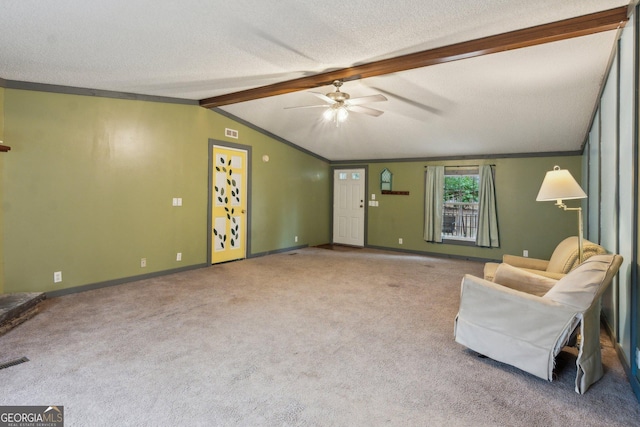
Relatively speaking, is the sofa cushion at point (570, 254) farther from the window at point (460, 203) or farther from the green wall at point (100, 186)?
the green wall at point (100, 186)

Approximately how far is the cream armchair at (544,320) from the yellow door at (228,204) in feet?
14.5

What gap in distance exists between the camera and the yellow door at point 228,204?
5.80m

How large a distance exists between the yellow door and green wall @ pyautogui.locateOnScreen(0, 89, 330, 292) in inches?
10.1

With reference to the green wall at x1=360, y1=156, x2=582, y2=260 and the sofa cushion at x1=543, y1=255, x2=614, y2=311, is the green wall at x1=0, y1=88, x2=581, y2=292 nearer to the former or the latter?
the green wall at x1=360, y1=156, x2=582, y2=260

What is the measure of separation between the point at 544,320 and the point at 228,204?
501 cm

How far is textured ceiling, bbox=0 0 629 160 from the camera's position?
242 centimetres

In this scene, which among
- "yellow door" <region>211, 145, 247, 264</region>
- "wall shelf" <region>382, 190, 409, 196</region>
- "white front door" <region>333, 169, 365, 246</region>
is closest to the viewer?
"yellow door" <region>211, 145, 247, 264</region>

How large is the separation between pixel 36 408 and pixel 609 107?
505cm

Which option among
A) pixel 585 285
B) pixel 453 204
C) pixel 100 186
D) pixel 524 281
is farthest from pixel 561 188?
pixel 100 186

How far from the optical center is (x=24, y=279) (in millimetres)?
3762

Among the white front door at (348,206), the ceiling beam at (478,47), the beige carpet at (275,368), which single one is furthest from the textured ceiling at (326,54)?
the white front door at (348,206)

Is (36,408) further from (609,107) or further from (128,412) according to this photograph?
(609,107)

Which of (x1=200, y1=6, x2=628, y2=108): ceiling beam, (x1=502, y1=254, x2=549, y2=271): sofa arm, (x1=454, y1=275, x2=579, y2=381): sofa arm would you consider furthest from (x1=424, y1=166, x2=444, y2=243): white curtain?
(x1=454, y1=275, x2=579, y2=381): sofa arm

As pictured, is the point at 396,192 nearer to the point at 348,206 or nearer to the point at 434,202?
the point at 434,202
